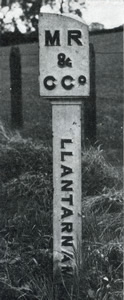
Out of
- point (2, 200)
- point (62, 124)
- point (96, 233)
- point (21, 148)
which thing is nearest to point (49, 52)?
point (62, 124)

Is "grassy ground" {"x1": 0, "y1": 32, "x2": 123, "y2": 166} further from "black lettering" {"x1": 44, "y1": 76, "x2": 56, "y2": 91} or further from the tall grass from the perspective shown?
"black lettering" {"x1": 44, "y1": 76, "x2": 56, "y2": 91}

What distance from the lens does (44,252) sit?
364 cm

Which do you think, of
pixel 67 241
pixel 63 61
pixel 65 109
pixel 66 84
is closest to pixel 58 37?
pixel 63 61

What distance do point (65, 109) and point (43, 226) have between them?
3.89 ft

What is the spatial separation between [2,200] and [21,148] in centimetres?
111

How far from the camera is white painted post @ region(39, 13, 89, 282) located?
3.13m

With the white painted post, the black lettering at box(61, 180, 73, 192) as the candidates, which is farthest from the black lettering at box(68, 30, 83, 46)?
the black lettering at box(61, 180, 73, 192)

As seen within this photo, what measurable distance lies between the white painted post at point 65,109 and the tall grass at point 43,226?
0.56 ft

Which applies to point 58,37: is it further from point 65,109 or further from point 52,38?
point 65,109

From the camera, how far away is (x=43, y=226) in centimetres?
405

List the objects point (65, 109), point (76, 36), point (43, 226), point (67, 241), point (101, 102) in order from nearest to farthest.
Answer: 1. point (76, 36)
2. point (65, 109)
3. point (67, 241)
4. point (43, 226)
5. point (101, 102)

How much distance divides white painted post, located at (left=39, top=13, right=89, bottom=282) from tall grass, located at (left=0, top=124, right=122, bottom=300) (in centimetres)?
17

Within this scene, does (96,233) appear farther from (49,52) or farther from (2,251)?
(49,52)

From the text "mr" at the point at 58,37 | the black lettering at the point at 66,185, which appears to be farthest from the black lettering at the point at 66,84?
the black lettering at the point at 66,185
